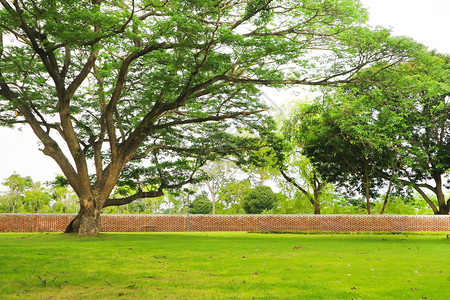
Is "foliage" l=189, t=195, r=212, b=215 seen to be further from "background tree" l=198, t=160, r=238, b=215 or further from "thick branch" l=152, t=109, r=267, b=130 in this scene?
"thick branch" l=152, t=109, r=267, b=130

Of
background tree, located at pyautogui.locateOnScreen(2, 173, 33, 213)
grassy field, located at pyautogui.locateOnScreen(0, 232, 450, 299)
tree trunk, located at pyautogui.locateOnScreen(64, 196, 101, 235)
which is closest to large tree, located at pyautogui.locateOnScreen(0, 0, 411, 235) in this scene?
tree trunk, located at pyautogui.locateOnScreen(64, 196, 101, 235)

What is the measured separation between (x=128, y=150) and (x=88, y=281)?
11638 mm

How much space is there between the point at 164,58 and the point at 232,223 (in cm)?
1684

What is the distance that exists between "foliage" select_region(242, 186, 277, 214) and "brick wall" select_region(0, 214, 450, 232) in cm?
1211

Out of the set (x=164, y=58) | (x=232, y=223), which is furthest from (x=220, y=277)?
(x=232, y=223)

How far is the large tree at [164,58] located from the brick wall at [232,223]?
8392 millimetres

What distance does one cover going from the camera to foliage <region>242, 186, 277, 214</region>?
4162 cm

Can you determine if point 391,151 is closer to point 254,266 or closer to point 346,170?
point 346,170

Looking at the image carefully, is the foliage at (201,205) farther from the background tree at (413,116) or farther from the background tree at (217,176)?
the background tree at (413,116)

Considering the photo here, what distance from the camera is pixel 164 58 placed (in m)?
15.3

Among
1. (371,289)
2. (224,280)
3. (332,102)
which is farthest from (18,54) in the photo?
(371,289)

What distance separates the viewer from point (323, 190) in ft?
104

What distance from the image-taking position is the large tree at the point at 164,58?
516 inches

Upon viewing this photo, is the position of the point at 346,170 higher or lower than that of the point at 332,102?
lower
